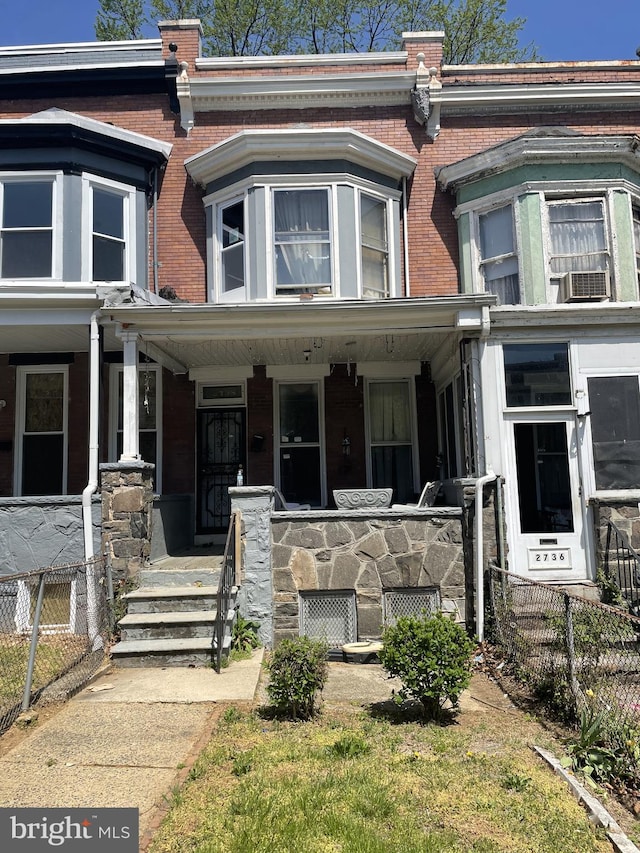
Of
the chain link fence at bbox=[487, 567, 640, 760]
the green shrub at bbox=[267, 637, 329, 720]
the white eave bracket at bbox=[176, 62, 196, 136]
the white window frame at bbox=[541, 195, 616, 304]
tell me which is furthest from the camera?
the white eave bracket at bbox=[176, 62, 196, 136]

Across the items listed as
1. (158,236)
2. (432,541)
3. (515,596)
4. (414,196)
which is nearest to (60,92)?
(158,236)

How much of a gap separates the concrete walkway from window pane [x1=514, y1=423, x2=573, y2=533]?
4.11 metres

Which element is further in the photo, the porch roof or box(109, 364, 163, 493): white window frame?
box(109, 364, 163, 493): white window frame

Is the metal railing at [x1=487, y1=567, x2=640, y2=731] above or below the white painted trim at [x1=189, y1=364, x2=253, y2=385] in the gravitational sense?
below

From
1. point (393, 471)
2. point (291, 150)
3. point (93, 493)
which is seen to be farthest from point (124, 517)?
point (291, 150)

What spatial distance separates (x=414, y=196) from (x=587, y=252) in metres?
3.24

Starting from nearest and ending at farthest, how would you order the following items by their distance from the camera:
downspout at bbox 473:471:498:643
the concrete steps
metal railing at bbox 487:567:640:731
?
metal railing at bbox 487:567:640:731, the concrete steps, downspout at bbox 473:471:498:643

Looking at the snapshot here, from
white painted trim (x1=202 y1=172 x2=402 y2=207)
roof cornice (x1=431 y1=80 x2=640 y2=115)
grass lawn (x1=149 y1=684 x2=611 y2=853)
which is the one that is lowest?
grass lawn (x1=149 y1=684 x2=611 y2=853)

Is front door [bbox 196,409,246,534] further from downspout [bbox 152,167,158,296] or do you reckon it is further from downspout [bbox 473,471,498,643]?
downspout [bbox 473,471,498,643]

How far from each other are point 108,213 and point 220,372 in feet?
10.3

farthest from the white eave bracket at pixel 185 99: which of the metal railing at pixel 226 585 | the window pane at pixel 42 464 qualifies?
the metal railing at pixel 226 585

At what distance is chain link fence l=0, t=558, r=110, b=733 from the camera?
598cm

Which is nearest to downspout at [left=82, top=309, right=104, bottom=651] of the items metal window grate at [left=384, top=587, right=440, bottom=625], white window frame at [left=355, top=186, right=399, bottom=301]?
metal window grate at [left=384, top=587, right=440, bottom=625]

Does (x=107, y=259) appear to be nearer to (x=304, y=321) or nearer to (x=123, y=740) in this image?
(x=304, y=321)
